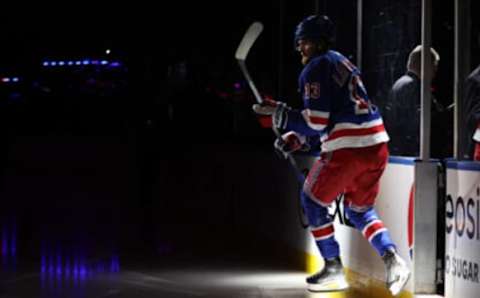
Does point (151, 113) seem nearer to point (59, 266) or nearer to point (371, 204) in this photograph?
point (59, 266)

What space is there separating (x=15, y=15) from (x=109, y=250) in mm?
17955

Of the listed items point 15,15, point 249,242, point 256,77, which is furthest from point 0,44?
point 249,242

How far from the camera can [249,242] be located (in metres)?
12.2

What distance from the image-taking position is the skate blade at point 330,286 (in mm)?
8391

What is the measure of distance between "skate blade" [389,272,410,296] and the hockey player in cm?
29

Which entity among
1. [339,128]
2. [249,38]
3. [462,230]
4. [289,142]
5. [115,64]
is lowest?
[462,230]

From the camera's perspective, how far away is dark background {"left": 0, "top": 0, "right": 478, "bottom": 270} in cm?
1124

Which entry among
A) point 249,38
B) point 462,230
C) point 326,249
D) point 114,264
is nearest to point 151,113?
point 114,264

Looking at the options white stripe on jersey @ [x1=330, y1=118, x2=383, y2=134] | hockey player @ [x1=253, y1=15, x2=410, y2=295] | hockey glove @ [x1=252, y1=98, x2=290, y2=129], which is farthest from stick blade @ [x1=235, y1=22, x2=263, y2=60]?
white stripe on jersey @ [x1=330, y1=118, x2=383, y2=134]

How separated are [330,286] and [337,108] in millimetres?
1322

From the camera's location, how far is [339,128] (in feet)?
26.4

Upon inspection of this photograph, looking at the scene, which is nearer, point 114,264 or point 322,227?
point 322,227

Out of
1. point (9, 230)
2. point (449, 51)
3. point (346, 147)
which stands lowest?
point (9, 230)

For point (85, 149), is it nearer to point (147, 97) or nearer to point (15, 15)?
point (147, 97)
